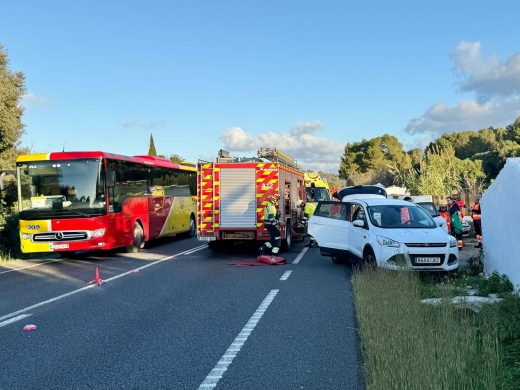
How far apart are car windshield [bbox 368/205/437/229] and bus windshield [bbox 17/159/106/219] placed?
25.4 ft

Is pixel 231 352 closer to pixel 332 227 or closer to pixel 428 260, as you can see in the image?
pixel 428 260

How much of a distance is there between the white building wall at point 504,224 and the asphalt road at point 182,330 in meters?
2.70

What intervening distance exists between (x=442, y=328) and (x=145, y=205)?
14.5 m

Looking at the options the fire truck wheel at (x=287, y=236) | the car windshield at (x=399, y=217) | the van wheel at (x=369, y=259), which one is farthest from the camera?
the fire truck wheel at (x=287, y=236)

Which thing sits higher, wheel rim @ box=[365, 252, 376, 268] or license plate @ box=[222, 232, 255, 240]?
license plate @ box=[222, 232, 255, 240]

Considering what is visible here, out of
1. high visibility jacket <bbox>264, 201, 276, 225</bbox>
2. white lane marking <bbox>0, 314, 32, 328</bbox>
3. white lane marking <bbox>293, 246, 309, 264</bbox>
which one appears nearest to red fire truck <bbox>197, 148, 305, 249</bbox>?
high visibility jacket <bbox>264, 201, 276, 225</bbox>

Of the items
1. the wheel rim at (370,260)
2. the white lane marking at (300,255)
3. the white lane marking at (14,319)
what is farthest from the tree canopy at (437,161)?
the white lane marking at (14,319)

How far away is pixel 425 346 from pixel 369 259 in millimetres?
6599

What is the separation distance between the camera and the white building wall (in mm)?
8297

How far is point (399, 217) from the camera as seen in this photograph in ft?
39.6

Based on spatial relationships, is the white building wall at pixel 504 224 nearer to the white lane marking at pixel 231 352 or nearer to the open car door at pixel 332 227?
the open car door at pixel 332 227

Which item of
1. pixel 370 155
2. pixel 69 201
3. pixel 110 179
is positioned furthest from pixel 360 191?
pixel 370 155

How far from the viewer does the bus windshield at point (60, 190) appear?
14.9 meters

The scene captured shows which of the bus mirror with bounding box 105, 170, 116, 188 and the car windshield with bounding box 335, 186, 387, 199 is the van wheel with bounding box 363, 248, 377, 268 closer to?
the bus mirror with bounding box 105, 170, 116, 188
